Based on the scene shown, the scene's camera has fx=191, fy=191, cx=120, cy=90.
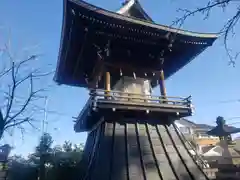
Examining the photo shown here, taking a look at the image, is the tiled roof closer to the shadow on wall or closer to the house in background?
the shadow on wall

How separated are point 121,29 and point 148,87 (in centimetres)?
359

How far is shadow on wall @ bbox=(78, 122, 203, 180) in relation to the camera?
711cm

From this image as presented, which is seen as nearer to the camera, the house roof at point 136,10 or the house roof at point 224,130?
the house roof at point 136,10

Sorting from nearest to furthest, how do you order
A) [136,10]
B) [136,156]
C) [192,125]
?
[136,156] → [136,10] → [192,125]

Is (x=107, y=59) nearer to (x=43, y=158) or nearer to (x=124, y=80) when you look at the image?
(x=124, y=80)

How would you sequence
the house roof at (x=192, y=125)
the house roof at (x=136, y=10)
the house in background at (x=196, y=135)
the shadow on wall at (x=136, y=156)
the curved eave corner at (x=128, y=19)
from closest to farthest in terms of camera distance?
the shadow on wall at (x=136, y=156) < the curved eave corner at (x=128, y=19) < the house roof at (x=136, y=10) < the house in background at (x=196, y=135) < the house roof at (x=192, y=125)

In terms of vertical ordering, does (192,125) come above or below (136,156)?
above

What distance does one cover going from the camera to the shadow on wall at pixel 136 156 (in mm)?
7113

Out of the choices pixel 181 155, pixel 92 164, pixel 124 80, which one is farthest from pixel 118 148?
pixel 124 80

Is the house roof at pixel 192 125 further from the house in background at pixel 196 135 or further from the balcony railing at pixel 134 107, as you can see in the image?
the balcony railing at pixel 134 107

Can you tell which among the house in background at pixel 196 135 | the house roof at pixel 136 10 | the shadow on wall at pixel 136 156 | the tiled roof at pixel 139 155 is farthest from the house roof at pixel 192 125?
the shadow on wall at pixel 136 156

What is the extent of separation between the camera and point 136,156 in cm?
757

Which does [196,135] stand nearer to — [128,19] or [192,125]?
[192,125]

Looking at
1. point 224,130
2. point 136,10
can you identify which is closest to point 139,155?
point 136,10
